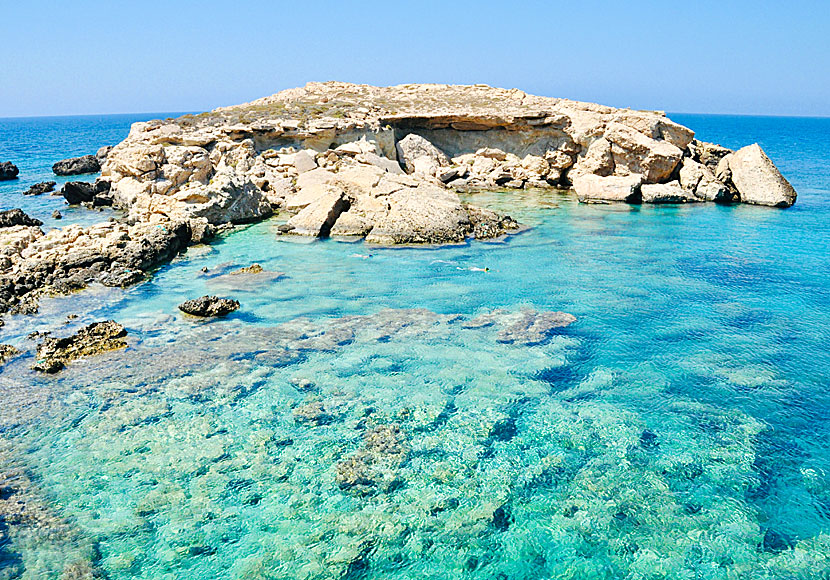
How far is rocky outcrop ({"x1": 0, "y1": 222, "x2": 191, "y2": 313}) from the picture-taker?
60.6 feet

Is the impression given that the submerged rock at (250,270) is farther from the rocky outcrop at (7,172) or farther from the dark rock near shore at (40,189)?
the rocky outcrop at (7,172)

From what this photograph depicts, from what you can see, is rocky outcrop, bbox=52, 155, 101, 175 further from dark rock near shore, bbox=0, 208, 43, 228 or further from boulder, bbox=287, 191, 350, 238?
boulder, bbox=287, 191, 350, 238

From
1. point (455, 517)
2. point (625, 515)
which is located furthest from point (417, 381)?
point (625, 515)

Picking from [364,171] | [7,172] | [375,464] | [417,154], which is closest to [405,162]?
[417,154]

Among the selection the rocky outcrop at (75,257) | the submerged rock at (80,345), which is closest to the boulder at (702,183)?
the rocky outcrop at (75,257)

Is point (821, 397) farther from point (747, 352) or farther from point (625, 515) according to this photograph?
point (625, 515)

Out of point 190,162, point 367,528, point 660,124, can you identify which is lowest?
point 367,528

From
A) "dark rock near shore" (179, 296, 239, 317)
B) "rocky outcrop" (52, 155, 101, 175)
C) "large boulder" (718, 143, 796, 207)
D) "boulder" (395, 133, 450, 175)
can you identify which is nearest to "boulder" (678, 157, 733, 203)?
"large boulder" (718, 143, 796, 207)

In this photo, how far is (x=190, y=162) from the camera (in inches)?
1265

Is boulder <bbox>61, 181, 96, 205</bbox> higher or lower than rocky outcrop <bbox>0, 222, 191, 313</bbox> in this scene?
higher

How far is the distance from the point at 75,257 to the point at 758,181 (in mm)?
36382

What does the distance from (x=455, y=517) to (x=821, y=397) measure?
9.05m

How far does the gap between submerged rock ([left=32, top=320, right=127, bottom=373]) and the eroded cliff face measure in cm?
1153

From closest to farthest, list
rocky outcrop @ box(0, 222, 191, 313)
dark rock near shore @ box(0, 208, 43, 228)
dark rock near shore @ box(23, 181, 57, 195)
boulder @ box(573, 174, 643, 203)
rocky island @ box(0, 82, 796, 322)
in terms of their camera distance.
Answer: rocky outcrop @ box(0, 222, 191, 313), rocky island @ box(0, 82, 796, 322), dark rock near shore @ box(0, 208, 43, 228), boulder @ box(573, 174, 643, 203), dark rock near shore @ box(23, 181, 57, 195)
